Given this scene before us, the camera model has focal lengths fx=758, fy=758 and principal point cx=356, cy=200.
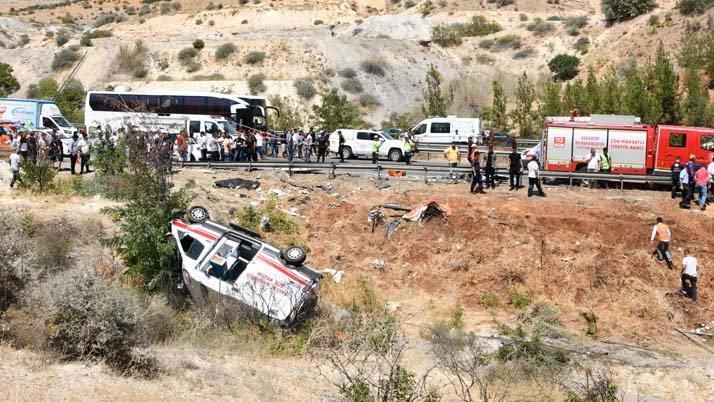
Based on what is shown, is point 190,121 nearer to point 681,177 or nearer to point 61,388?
point 681,177

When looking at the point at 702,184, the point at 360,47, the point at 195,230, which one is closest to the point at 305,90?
the point at 360,47

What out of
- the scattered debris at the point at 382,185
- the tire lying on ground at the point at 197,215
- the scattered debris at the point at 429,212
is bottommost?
the scattered debris at the point at 429,212

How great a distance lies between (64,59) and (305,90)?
2554 centimetres

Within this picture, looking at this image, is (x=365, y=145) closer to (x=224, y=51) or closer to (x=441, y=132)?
(x=441, y=132)

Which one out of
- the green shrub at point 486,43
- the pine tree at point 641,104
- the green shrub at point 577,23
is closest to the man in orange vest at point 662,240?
the pine tree at point 641,104

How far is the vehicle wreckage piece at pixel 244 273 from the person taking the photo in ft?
48.3

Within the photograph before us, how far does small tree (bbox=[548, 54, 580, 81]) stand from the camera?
217 feet

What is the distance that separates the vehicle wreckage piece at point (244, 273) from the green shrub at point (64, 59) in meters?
62.1

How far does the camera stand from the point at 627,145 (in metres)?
26.2

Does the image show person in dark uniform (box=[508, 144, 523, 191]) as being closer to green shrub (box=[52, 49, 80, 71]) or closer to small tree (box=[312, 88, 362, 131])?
small tree (box=[312, 88, 362, 131])

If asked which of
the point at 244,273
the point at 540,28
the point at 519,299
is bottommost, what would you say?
the point at 519,299

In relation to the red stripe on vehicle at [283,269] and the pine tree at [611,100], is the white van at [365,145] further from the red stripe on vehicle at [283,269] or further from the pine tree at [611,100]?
the red stripe on vehicle at [283,269]

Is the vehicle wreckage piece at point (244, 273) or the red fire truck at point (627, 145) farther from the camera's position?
the red fire truck at point (627, 145)

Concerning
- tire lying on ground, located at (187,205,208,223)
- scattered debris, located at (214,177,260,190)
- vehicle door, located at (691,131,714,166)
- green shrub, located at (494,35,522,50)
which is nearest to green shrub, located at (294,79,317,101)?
green shrub, located at (494,35,522,50)
